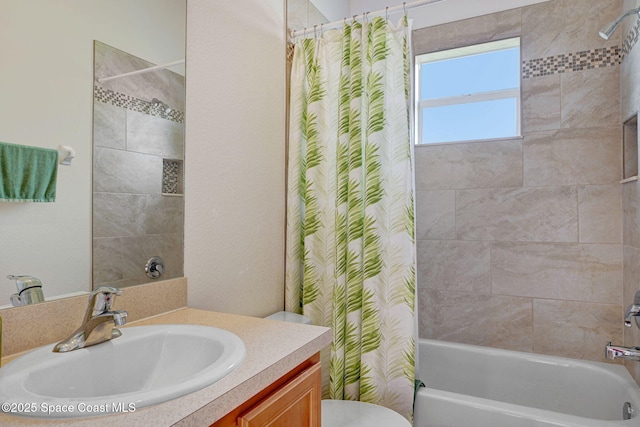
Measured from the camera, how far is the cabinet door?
805 mm

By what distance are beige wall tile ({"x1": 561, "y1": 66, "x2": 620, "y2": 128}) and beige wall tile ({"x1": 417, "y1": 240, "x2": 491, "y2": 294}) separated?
0.87 meters

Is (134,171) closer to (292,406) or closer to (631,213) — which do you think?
(292,406)

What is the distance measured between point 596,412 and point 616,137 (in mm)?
1441

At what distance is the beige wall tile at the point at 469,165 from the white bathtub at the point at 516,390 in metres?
1.01

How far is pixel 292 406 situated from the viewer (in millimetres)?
932

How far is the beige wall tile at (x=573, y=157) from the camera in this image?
2.05m

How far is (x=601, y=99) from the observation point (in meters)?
2.07

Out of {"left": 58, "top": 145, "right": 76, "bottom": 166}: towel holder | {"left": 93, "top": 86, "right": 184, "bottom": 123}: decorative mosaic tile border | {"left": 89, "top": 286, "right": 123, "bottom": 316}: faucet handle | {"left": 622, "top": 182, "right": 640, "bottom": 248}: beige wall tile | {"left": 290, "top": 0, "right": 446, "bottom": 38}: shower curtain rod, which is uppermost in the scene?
{"left": 290, "top": 0, "right": 446, "bottom": 38}: shower curtain rod

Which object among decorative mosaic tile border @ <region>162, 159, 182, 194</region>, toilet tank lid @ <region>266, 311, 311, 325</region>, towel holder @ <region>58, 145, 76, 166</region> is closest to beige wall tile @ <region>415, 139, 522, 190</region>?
toilet tank lid @ <region>266, 311, 311, 325</region>

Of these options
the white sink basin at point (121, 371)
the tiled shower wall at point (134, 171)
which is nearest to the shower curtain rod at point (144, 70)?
the tiled shower wall at point (134, 171)

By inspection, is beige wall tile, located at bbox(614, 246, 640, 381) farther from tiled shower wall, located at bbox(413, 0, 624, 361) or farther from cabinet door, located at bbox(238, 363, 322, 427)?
cabinet door, located at bbox(238, 363, 322, 427)

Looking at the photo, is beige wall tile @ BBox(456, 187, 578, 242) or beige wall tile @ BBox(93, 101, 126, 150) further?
beige wall tile @ BBox(456, 187, 578, 242)

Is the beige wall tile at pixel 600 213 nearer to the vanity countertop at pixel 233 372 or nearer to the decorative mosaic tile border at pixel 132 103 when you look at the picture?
the vanity countertop at pixel 233 372

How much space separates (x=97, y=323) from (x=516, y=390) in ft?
7.12
